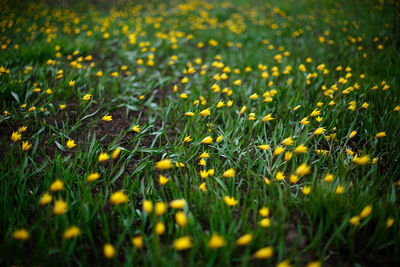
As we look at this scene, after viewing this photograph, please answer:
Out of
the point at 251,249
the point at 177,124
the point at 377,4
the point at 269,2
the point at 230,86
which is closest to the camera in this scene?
the point at 251,249

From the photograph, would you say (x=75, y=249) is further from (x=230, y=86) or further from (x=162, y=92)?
(x=230, y=86)

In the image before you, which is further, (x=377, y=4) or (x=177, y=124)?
(x=377, y=4)

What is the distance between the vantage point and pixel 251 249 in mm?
1178

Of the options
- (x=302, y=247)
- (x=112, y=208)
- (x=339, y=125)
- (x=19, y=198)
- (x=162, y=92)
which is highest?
(x=162, y=92)

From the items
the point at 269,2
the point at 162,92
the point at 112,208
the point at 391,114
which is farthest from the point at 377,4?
the point at 112,208

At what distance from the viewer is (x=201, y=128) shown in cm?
199

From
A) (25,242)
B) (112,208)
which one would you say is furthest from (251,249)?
(25,242)

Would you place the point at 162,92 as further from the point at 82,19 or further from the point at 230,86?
the point at 82,19

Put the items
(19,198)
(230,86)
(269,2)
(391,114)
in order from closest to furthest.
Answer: (19,198)
(391,114)
(230,86)
(269,2)

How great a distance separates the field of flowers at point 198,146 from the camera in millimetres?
1155

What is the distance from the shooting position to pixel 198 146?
1878 mm

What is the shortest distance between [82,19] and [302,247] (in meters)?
5.41

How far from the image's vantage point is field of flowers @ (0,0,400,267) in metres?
1.16

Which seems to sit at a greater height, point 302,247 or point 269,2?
point 269,2
